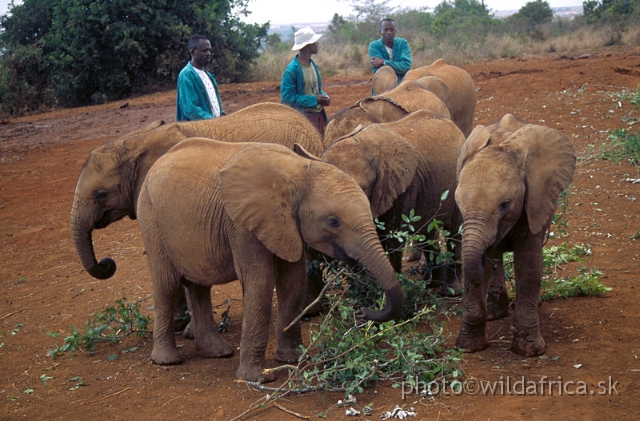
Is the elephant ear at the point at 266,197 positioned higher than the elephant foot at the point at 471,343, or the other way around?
the elephant ear at the point at 266,197

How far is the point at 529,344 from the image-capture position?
19.1 ft

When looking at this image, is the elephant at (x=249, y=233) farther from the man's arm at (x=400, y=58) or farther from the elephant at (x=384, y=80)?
the man's arm at (x=400, y=58)

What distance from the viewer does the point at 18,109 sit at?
21750 mm

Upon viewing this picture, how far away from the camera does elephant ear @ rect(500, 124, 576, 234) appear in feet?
18.6

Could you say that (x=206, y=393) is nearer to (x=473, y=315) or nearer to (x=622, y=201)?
(x=473, y=315)

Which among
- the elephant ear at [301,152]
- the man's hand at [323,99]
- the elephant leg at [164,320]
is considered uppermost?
the man's hand at [323,99]

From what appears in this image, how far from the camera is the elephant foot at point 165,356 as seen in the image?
6395 mm

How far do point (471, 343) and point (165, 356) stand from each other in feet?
7.77

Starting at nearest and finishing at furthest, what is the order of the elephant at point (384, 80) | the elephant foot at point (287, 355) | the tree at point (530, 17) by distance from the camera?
the elephant foot at point (287, 355) → the elephant at point (384, 80) → the tree at point (530, 17)

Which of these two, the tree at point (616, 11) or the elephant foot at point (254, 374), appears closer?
the elephant foot at point (254, 374)

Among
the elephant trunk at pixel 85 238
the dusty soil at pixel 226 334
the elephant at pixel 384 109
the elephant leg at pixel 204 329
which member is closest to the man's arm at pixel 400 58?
the elephant at pixel 384 109

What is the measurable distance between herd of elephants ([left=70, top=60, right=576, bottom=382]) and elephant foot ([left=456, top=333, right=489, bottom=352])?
0.05ft

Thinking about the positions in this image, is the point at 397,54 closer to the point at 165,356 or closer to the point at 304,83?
the point at 304,83

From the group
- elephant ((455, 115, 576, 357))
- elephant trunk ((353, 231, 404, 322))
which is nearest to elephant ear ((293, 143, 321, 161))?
elephant trunk ((353, 231, 404, 322))
